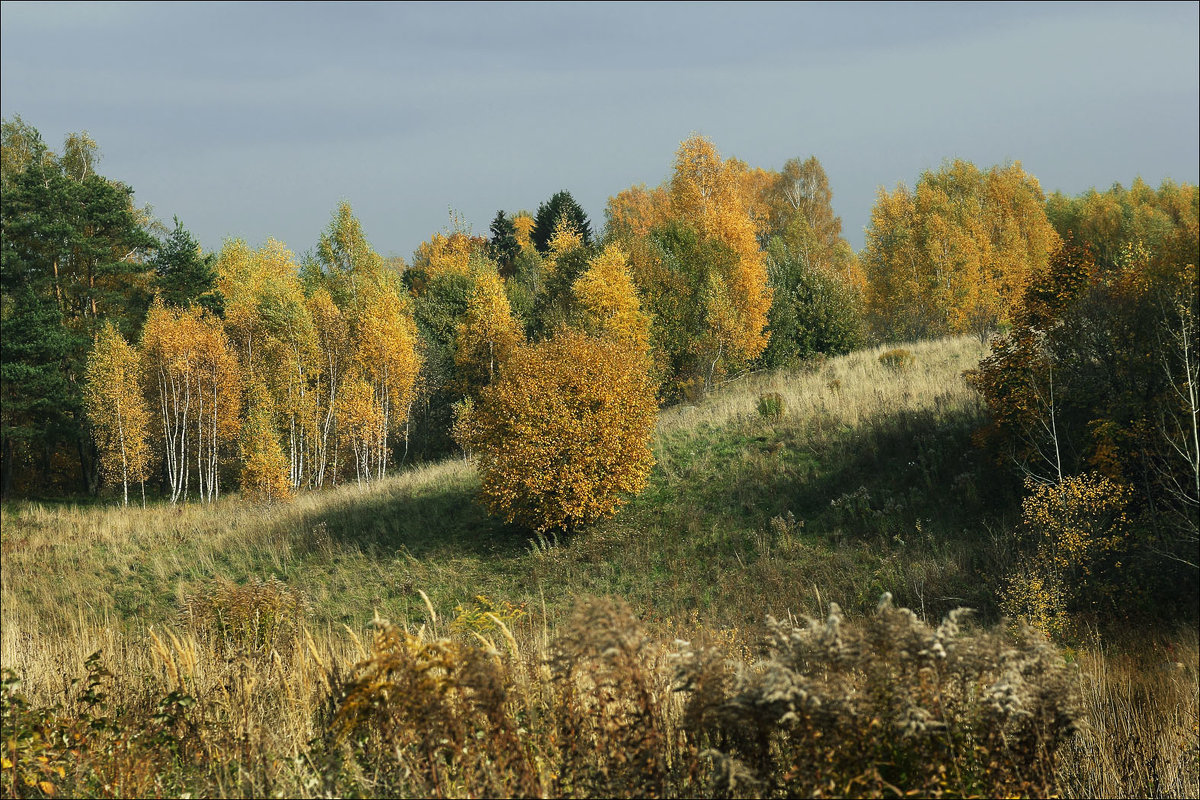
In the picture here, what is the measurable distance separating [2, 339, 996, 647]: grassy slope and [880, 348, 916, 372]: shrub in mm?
348

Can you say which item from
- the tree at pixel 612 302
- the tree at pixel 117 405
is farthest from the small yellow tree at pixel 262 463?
the tree at pixel 612 302

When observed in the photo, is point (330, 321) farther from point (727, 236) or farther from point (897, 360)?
point (897, 360)

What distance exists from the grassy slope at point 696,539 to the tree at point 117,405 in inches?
371

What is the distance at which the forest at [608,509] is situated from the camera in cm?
347

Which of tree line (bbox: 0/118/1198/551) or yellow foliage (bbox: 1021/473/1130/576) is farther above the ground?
tree line (bbox: 0/118/1198/551)

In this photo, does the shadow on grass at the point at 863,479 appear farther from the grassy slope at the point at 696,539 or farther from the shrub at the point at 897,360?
the shrub at the point at 897,360

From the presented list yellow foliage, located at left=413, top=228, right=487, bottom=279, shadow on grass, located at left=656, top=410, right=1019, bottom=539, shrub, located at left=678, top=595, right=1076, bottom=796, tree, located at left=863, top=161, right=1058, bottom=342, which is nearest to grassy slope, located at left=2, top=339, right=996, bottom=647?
shadow on grass, located at left=656, top=410, right=1019, bottom=539

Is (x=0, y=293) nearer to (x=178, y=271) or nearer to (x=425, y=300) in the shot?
(x=178, y=271)

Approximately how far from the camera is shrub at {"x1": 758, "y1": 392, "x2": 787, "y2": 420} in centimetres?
2159

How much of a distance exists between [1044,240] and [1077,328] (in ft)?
124

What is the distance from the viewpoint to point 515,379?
1861 cm

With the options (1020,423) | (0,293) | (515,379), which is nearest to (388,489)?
(515,379)

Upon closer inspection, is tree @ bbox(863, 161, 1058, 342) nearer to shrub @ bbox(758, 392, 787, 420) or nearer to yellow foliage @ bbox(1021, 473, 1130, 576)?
shrub @ bbox(758, 392, 787, 420)

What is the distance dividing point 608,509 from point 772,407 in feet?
18.2
